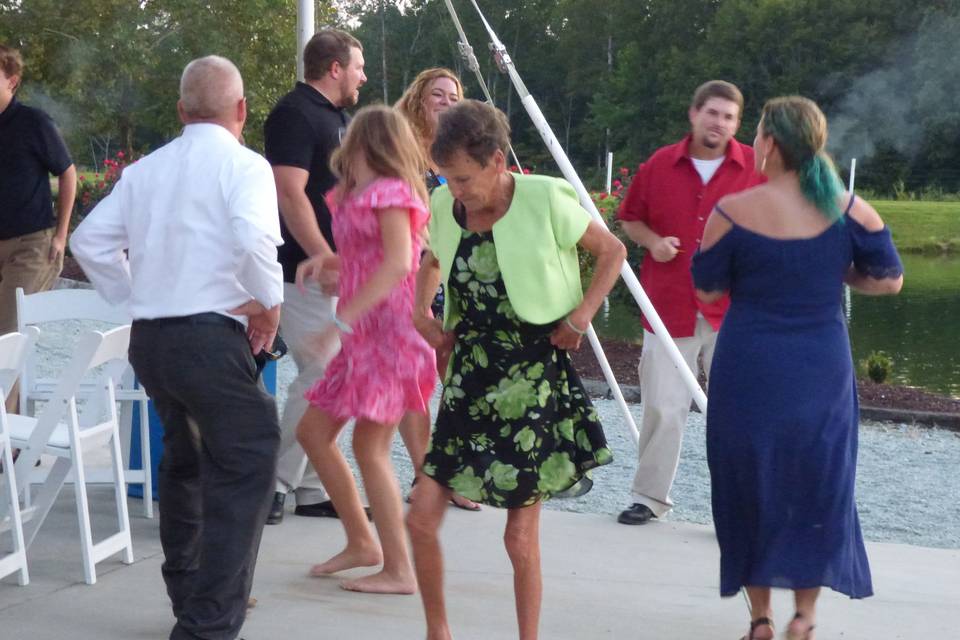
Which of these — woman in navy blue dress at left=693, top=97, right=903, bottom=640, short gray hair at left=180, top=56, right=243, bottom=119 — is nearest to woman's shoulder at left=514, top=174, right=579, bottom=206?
woman in navy blue dress at left=693, top=97, right=903, bottom=640

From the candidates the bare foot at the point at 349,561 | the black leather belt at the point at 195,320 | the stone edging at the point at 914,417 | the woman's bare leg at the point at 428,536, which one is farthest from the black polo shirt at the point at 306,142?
the stone edging at the point at 914,417

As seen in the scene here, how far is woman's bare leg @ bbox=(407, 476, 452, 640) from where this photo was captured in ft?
12.3

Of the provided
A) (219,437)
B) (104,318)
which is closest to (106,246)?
(219,437)

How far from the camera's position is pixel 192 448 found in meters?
3.97

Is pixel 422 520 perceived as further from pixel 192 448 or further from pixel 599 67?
pixel 599 67

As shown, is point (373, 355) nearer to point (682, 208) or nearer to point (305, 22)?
point (682, 208)

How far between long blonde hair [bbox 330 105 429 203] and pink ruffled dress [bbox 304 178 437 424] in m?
0.11

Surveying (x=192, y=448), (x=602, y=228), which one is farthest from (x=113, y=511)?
(x=602, y=228)

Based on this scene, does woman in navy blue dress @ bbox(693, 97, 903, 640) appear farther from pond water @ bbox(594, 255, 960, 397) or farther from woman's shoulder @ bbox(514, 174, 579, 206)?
pond water @ bbox(594, 255, 960, 397)

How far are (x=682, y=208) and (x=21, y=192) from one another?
10.6 ft

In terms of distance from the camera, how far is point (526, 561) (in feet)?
12.2

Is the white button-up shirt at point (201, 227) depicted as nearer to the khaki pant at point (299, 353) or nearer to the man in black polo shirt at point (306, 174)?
the man in black polo shirt at point (306, 174)

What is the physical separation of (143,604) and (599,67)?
256 feet

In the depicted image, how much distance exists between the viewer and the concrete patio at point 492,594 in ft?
14.2
